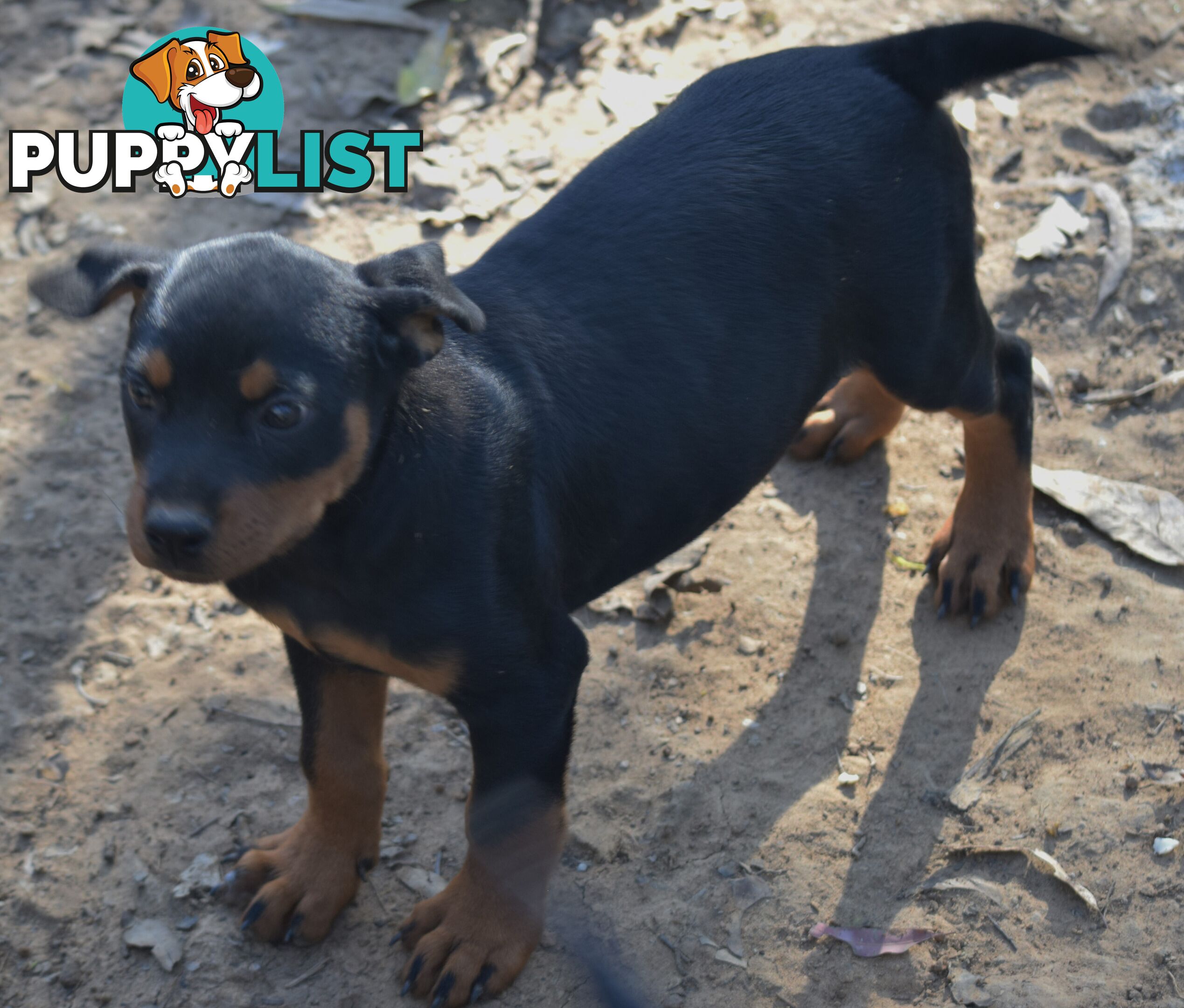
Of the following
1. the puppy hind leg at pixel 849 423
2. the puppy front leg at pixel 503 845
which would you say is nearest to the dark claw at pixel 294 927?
the puppy front leg at pixel 503 845

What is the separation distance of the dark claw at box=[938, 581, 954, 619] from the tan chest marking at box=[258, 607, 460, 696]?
7.16 ft

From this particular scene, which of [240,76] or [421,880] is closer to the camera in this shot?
[421,880]

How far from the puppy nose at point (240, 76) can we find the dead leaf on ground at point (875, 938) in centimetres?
563

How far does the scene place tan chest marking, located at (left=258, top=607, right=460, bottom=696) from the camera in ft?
9.84

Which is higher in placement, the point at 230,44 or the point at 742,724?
the point at 230,44

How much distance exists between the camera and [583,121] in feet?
22.4

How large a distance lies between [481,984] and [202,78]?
5.54 meters

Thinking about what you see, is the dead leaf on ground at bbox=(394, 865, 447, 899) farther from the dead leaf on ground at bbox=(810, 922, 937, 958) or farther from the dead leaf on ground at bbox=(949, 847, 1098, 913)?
the dead leaf on ground at bbox=(949, 847, 1098, 913)

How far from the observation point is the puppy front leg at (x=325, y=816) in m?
3.51

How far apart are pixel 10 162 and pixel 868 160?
16.6ft

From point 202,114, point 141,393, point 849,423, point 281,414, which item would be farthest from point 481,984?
point 202,114

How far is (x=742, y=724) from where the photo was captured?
13.9 feet

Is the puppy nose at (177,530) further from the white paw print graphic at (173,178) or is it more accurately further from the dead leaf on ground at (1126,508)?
the white paw print graphic at (173,178)

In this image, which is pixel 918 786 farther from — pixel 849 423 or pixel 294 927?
pixel 294 927
